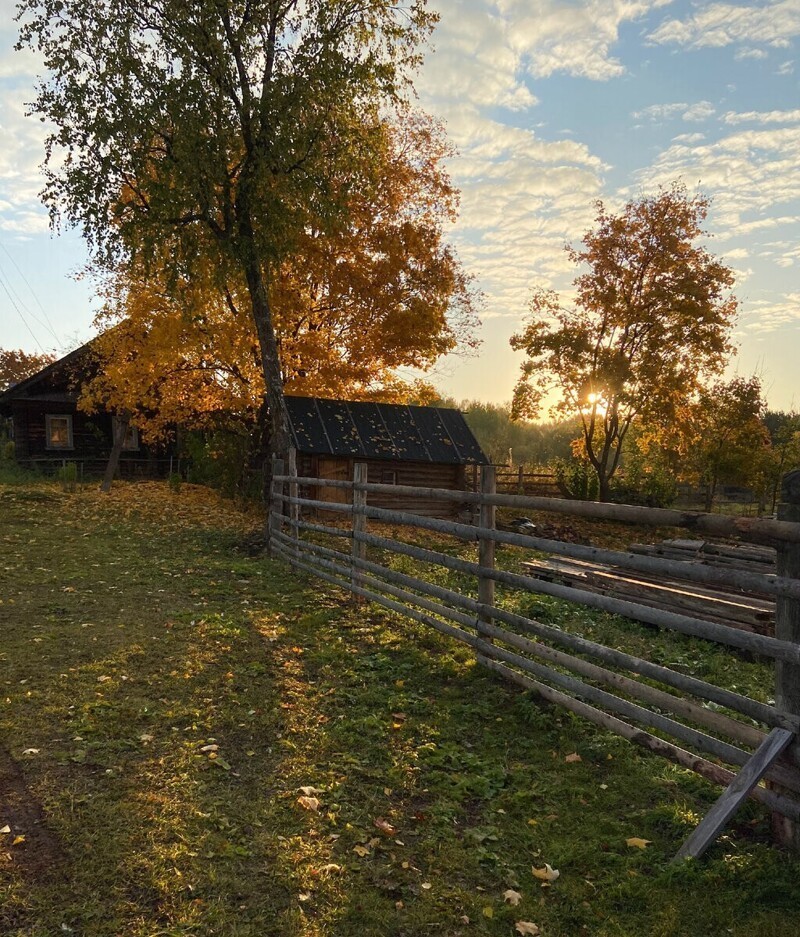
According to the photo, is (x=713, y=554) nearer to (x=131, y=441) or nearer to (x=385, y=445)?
(x=385, y=445)

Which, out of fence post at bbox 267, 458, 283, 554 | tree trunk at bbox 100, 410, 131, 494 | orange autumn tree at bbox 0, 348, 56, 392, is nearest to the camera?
fence post at bbox 267, 458, 283, 554

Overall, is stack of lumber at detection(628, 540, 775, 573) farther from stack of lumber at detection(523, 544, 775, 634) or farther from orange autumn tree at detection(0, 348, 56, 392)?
orange autumn tree at detection(0, 348, 56, 392)

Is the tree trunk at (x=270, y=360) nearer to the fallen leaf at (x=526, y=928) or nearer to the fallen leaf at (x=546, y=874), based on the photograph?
the fallen leaf at (x=546, y=874)

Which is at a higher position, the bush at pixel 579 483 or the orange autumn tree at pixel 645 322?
the orange autumn tree at pixel 645 322

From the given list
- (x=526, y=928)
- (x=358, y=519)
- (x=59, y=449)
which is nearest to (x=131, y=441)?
(x=59, y=449)

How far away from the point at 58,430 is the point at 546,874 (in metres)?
28.4

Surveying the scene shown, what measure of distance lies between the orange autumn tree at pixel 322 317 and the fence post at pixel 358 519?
10.3 m

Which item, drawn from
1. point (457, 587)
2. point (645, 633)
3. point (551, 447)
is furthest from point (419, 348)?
point (551, 447)

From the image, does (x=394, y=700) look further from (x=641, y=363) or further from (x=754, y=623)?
(x=641, y=363)

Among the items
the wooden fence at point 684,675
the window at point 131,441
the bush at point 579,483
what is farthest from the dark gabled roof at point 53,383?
the wooden fence at point 684,675

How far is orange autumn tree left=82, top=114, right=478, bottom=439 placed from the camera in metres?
17.6

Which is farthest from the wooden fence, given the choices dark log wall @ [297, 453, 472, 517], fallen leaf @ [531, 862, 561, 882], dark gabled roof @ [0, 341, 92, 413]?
dark gabled roof @ [0, 341, 92, 413]

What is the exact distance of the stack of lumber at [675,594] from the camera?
27.4ft

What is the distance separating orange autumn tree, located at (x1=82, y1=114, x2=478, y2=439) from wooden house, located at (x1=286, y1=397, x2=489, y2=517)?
3.16ft
